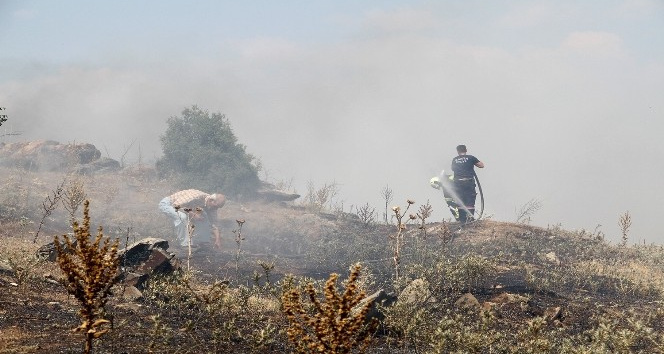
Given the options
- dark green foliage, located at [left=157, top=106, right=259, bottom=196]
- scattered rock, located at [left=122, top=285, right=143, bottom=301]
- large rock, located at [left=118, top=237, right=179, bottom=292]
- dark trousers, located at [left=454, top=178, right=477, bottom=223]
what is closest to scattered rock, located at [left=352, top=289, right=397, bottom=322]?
scattered rock, located at [left=122, top=285, right=143, bottom=301]

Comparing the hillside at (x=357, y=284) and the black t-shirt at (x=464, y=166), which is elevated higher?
the black t-shirt at (x=464, y=166)

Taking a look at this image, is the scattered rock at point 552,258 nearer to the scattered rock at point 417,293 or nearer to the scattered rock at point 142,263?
the scattered rock at point 417,293

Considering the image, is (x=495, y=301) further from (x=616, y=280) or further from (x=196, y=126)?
(x=196, y=126)

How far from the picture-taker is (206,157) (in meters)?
27.2

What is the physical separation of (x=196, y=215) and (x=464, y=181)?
9764 millimetres

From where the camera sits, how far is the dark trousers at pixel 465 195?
18.2 metres

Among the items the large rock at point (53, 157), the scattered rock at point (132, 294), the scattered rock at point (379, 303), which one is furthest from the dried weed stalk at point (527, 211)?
the large rock at point (53, 157)

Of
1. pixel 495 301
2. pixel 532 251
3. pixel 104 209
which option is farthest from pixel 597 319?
pixel 104 209

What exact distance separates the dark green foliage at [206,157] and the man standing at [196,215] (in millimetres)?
8787

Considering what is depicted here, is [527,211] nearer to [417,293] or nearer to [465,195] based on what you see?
[465,195]

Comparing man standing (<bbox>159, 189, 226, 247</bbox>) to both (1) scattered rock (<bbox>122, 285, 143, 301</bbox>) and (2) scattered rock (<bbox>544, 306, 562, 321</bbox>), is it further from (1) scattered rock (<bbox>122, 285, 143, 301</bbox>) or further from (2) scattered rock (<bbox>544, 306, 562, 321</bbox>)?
(2) scattered rock (<bbox>544, 306, 562, 321</bbox>)

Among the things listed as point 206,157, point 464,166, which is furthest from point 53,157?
point 464,166

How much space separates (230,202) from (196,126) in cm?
549

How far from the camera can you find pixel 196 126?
1116 inches
